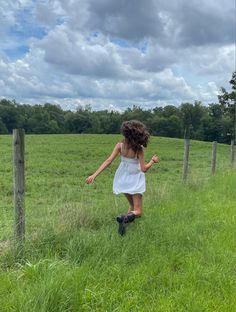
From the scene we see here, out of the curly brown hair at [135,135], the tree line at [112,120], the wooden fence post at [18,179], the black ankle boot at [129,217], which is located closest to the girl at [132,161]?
the curly brown hair at [135,135]

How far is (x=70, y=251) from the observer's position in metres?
5.11

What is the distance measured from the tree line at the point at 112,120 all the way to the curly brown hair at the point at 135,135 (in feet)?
216

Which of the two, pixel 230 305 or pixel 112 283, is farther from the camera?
pixel 112 283

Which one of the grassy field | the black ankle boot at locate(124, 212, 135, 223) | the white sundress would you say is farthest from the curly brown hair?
the grassy field

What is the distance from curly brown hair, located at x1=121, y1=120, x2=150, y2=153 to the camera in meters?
6.67

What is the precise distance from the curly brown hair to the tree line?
216 ft

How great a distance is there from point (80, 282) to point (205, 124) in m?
89.7

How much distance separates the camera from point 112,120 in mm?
88188

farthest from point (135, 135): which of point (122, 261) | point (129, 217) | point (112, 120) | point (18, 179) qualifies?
point (112, 120)

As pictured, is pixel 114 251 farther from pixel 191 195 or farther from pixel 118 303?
pixel 191 195

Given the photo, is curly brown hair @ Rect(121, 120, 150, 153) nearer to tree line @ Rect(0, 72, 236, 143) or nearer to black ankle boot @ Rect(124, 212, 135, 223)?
black ankle boot @ Rect(124, 212, 135, 223)

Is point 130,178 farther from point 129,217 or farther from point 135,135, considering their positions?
point 129,217

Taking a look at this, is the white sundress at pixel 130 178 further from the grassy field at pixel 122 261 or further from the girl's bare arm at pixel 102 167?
the grassy field at pixel 122 261

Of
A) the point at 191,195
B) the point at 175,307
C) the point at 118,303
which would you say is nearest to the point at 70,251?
the point at 118,303
